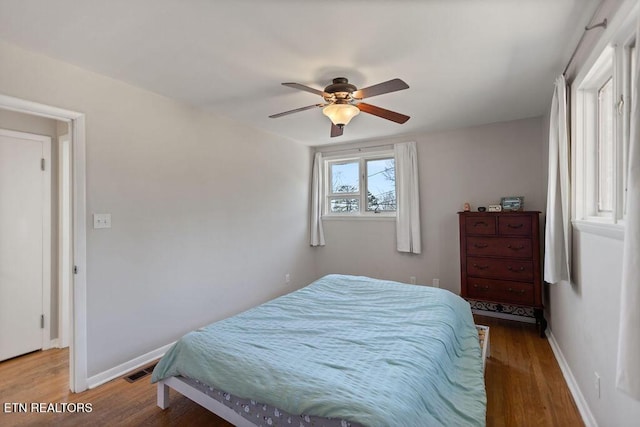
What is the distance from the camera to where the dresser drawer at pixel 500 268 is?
323 centimetres

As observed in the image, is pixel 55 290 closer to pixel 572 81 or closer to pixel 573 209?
pixel 573 209

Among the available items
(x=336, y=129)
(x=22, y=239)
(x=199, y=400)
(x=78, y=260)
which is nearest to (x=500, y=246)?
(x=336, y=129)

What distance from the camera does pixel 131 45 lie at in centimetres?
195

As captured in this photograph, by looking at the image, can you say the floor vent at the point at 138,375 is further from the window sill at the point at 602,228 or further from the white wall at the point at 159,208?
the window sill at the point at 602,228

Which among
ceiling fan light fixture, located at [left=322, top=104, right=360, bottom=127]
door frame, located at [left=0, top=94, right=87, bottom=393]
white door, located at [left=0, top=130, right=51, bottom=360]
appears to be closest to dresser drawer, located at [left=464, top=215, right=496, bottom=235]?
ceiling fan light fixture, located at [left=322, top=104, right=360, bottom=127]

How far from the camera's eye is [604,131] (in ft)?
6.32

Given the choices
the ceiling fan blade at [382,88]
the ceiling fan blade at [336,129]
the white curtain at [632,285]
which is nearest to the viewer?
the white curtain at [632,285]

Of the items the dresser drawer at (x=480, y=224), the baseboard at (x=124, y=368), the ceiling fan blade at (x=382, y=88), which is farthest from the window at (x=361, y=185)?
the baseboard at (x=124, y=368)

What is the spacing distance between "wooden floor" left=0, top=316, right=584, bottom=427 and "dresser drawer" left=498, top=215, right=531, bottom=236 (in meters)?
1.14

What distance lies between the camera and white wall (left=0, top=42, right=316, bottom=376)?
2307 mm

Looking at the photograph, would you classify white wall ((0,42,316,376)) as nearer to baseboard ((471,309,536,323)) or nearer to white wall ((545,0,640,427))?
baseboard ((471,309,536,323))

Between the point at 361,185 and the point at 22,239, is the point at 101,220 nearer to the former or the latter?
the point at 22,239

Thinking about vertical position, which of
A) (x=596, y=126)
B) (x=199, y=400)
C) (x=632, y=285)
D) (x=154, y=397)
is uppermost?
(x=596, y=126)

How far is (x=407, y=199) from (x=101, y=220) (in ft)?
11.3
